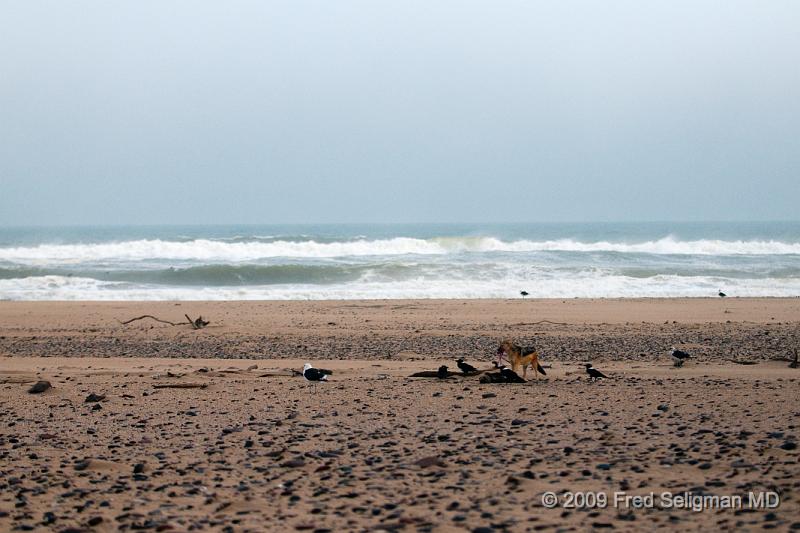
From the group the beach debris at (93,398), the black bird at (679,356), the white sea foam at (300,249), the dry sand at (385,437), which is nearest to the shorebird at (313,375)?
the dry sand at (385,437)

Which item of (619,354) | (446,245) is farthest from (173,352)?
(446,245)

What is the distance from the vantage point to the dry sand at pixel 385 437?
4.01 m

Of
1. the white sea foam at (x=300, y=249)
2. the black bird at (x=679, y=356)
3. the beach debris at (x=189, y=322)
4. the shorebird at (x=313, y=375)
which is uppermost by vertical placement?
the white sea foam at (x=300, y=249)

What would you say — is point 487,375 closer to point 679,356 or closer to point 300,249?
point 679,356

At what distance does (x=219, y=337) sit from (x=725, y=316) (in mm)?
10065

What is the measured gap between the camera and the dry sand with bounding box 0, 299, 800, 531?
13.1ft

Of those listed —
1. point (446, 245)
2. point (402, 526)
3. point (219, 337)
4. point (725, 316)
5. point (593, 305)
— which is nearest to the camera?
point (402, 526)

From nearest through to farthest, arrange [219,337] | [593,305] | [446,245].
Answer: [219,337], [593,305], [446,245]

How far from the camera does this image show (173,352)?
1145 centimetres

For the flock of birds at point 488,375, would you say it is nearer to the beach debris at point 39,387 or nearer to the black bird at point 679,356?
the black bird at point 679,356

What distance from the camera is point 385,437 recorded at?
559cm

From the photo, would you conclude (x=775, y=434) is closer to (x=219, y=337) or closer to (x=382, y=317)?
(x=219, y=337)

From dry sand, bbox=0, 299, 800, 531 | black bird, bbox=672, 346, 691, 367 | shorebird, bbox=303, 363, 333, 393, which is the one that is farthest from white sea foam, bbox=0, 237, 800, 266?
black bird, bbox=672, 346, 691, 367

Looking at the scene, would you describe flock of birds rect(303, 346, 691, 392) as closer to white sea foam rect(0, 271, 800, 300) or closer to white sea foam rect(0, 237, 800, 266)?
white sea foam rect(0, 271, 800, 300)
